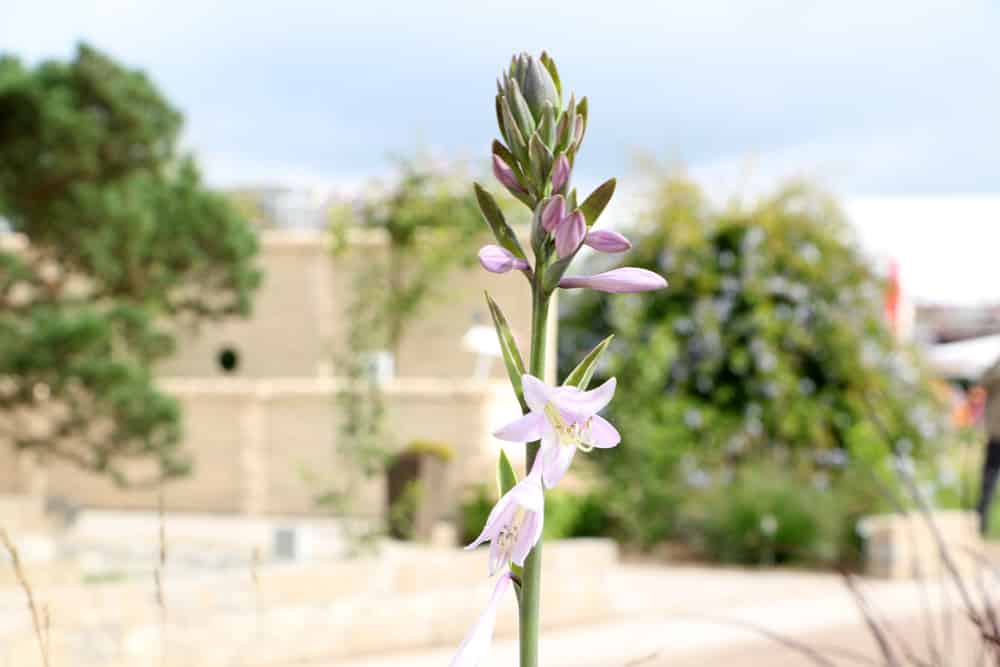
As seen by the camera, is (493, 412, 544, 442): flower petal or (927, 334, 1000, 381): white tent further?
(927, 334, 1000, 381): white tent

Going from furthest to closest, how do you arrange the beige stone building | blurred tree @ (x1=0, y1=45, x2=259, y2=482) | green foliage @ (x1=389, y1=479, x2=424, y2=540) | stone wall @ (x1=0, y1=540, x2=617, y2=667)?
the beige stone building, blurred tree @ (x1=0, y1=45, x2=259, y2=482), green foliage @ (x1=389, y1=479, x2=424, y2=540), stone wall @ (x1=0, y1=540, x2=617, y2=667)

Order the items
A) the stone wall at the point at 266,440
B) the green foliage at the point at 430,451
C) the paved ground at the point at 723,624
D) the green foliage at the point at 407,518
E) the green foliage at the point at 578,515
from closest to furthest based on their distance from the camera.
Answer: the paved ground at the point at 723,624, the green foliage at the point at 407,518, the green foliage at the point at 578,515, the green foliage at the point at 430,451, the stone wall at the point at 266,440

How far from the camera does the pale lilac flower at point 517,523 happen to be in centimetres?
95

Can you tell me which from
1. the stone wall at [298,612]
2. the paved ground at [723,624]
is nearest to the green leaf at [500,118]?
the stone wall at [298,612]

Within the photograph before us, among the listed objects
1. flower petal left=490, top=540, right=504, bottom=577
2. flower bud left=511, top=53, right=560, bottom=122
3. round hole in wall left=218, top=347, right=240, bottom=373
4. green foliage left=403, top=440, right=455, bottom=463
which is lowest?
green foliage left=403, top=440, right=455, bottom=463

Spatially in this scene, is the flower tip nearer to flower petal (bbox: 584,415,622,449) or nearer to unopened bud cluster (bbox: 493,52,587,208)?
unopened bud cluster (bbox: 493,52,587,208)

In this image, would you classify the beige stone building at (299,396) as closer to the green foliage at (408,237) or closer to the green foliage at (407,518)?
the green foliage at (408,237)

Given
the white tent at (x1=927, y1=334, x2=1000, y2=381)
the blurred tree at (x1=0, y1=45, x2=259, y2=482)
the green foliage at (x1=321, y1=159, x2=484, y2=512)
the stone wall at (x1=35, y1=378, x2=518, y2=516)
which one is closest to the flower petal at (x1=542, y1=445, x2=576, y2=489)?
the blurred tree at (x1=0, y1=45, x2=259, y2=482)

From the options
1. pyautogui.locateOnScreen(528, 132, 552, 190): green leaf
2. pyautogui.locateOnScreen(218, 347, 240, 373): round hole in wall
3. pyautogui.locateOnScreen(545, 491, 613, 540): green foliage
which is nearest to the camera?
pyautogui.locateOnScreen(528, 132, 552, 190): green leaf

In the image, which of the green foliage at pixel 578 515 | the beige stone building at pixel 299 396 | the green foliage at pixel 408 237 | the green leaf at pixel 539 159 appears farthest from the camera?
the green foliage at pixel 408 237

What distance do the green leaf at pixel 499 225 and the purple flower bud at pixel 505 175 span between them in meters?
0.02

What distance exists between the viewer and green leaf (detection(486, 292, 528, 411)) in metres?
1.00

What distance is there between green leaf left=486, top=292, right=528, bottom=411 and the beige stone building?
995cm

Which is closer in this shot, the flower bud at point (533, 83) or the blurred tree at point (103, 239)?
the flower bud at point (533, 83)
